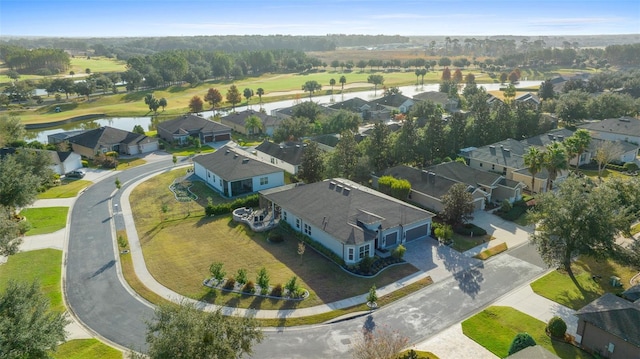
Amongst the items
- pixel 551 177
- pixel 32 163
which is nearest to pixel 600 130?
pixel 551 177

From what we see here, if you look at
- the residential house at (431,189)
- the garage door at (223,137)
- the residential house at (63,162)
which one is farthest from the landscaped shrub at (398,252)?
the garage door at (223,137)

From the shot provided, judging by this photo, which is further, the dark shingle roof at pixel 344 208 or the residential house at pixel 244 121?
the residential house at pixel 244 121

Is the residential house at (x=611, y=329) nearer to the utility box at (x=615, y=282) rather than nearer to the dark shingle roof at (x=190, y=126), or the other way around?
the utility box at (x=615, y=282)

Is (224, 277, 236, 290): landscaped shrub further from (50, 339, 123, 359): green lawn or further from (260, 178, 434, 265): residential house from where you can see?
(260, 178, 434, 265): residential house

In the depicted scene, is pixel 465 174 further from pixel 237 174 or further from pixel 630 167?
pixel 630 167

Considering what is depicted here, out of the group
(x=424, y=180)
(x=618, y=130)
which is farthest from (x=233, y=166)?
(x=618, y=130)
